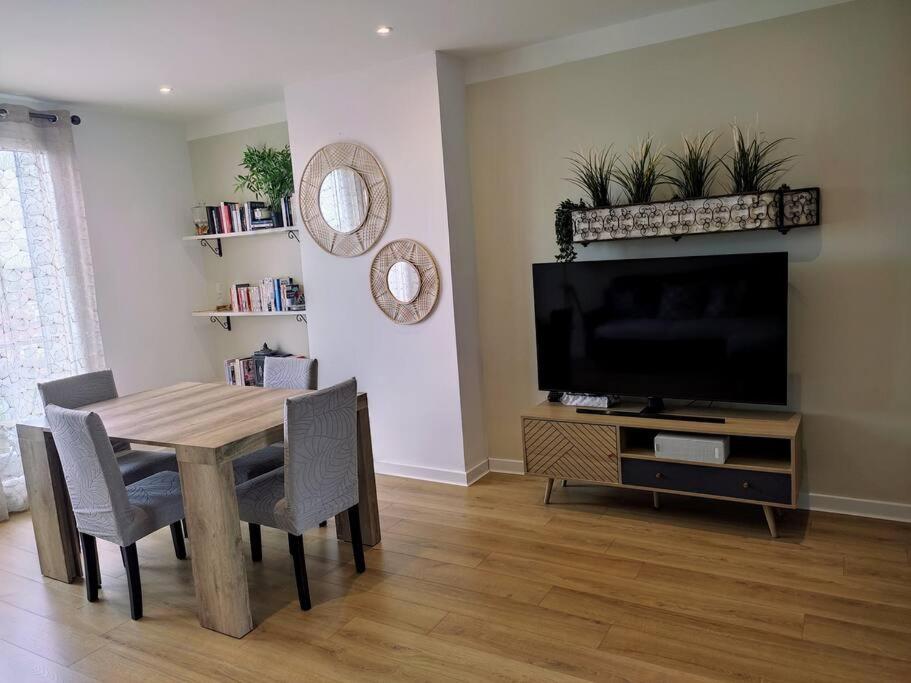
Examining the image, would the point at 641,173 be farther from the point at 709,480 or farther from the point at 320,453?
the point at 320,453

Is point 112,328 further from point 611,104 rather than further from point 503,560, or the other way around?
point 611,104

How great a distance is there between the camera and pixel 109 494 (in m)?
2.65

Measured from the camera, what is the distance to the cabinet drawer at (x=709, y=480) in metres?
3.03

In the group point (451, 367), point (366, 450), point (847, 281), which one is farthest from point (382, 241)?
point (847, 281)

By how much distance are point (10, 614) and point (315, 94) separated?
127 inches

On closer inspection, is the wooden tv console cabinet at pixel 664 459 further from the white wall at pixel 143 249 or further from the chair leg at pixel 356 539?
the white wall at pixel 143 249

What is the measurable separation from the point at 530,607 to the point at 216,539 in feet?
4.14

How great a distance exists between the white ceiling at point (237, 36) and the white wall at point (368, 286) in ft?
0.61

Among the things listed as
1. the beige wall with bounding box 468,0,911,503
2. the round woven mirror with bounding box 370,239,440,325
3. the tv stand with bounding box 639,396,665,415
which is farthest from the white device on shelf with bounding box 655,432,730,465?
the round woven mirror with bounding box 370,239,440,325

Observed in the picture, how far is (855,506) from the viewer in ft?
10.8

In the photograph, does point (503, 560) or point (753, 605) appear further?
point (503, 560)

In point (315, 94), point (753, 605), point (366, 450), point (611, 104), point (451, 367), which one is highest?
point (315, 94)

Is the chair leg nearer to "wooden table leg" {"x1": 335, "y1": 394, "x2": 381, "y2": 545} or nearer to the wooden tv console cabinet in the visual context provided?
"wooden table leg" {"x1": 335, "y1": 394, "x2": 381, "y2": 545}

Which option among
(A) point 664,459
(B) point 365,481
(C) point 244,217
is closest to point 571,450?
(A) point 664,459
